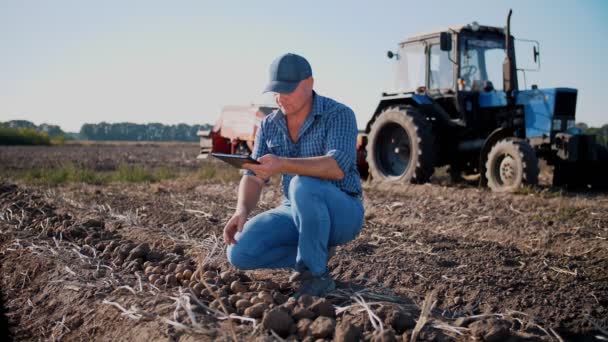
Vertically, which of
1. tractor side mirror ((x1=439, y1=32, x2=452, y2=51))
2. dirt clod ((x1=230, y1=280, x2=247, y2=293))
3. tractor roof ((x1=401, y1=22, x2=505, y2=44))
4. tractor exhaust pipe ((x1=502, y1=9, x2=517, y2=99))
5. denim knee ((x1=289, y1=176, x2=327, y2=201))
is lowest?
dirt clod ((x1=230, y1=280, x2=247, y2=293))

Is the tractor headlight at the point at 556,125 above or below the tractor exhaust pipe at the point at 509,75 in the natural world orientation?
below

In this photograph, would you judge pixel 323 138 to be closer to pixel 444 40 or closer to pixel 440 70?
pixel 444 40

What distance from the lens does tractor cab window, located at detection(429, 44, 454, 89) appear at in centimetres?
829

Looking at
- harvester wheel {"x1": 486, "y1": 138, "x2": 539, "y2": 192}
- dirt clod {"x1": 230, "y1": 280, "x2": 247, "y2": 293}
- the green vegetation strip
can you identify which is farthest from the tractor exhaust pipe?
dirt clod {"x1": 230, "y1": 280, "x2": 247, "y2": 293}

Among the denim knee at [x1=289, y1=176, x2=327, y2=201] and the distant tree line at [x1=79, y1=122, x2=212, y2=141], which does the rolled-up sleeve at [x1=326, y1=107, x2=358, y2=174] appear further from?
the distant tree line at [x1=79, y1=122, x2=212, y2=141]

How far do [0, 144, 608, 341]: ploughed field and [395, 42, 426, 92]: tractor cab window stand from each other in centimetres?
295

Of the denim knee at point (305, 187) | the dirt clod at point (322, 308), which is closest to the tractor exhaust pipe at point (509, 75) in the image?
the denim knee at point (305, 187)

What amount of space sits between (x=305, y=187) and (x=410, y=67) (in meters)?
6.55

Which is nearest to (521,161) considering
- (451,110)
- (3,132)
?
(451,110)

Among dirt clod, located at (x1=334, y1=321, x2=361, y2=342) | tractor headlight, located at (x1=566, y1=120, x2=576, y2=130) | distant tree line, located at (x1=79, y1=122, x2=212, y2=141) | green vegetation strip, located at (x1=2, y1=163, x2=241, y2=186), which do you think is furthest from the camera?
distant tree line, located at (x1=79, y1=122, x2=212, y2=141)

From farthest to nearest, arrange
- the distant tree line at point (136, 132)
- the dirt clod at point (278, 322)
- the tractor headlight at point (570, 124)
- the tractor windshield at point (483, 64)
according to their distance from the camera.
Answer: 1. the distant tree line at point (136, 132)
2. the tractor windshield at point (483, 64)
3. the tractor headlight at point (570, 124)
4. the dirt clod at point (278, 322)

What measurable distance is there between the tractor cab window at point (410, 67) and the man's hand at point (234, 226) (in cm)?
627

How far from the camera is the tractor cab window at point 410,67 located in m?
8.70

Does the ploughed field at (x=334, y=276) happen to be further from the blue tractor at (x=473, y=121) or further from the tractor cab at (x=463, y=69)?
the tractor cab at (x=463, y=69)
